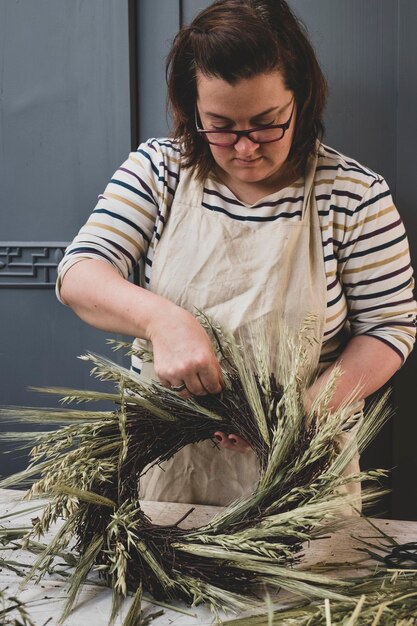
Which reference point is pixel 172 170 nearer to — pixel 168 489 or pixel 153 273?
pixel 153 273

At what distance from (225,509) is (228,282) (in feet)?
1.43

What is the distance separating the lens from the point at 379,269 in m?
1.48

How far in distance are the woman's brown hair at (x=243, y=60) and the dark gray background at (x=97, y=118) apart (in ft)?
1.36

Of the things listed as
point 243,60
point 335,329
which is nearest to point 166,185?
point 243,60

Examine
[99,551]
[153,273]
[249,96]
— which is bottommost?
[99,551]

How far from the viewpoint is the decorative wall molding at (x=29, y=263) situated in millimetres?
2084

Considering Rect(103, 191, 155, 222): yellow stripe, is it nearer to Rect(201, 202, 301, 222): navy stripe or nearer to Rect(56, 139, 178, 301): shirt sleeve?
Rect(56, 139, 178, 301): shirt sleeve

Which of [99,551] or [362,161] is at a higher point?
[362,161]

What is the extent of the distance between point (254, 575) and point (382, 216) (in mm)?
730

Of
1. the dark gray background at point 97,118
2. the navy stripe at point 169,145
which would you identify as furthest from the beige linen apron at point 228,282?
→ the dark gray background at point 97,118

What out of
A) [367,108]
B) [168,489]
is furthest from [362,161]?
[168,489]

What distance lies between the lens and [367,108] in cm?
186

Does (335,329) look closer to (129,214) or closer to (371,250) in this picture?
(371,250)

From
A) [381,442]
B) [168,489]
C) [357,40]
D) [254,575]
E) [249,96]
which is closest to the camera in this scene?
[254,575]
